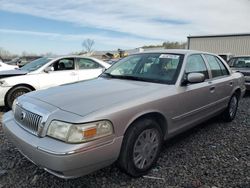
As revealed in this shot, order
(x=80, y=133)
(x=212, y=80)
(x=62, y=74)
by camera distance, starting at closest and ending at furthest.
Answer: (x=80, y=133), (x=212, y=80), (x=62, y=74)

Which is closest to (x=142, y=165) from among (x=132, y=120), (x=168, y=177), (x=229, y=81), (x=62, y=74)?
(x=168, y=177)

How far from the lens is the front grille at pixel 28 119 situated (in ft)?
9.12

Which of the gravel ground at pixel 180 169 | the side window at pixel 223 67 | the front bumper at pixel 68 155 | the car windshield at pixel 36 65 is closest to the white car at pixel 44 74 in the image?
the car windshield at pixel 36 65

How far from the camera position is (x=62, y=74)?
734cm

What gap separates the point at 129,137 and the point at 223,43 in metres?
34.9

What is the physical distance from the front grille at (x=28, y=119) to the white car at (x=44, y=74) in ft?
11.6

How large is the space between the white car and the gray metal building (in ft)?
97.2

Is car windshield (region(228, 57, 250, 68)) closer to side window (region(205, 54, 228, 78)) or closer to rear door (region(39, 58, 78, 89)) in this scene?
side window (region(205, 54, 228, 78))

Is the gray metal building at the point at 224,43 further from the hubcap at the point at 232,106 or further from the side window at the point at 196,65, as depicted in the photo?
the side window at the point at 196,65

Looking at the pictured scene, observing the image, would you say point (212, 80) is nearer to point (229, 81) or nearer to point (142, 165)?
point (229, 81)

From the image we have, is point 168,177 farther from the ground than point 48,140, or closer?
closer

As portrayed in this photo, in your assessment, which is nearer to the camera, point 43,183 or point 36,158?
point 36,158

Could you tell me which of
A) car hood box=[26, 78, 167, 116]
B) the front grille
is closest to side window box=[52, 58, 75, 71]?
car hood box=[26, 78, 167, 116]

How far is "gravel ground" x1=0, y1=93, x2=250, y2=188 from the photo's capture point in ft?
9.98
